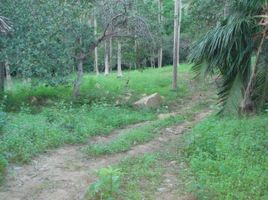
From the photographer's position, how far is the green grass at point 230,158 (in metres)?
5.80

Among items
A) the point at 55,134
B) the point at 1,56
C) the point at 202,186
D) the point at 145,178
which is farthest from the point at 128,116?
the point at 202,186

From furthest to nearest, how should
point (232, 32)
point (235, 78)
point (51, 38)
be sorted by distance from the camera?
point (51, 38) < point (235, 78) < point (232, 32)

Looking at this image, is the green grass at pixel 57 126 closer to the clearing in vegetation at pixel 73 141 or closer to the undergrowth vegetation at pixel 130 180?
the clearing in vegetation at pixel 73 141

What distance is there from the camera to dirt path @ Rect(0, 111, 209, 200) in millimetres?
6062

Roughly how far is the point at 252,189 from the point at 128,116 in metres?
6.27

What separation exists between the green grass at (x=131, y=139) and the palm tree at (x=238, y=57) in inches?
67.4

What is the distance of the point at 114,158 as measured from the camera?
25.9 ft

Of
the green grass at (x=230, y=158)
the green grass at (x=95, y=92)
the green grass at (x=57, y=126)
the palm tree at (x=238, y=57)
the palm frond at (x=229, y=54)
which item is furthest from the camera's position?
the green grass at (x=95, y=92)

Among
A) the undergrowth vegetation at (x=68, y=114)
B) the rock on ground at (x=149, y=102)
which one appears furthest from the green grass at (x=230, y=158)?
the rock on ground at (x=149, y=102)

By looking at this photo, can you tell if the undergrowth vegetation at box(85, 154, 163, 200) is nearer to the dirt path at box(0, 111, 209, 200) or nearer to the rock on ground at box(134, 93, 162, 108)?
the dirt path at box(0, 111, 209, 200)

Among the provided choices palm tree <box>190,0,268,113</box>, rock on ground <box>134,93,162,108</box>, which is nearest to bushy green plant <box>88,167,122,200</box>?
palm tree <box>190,0,268,113</box>

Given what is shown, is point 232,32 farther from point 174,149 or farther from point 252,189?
point 252,189

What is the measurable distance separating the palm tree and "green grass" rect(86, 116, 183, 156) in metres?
1.71

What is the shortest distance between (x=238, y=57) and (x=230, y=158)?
3.45 metres
